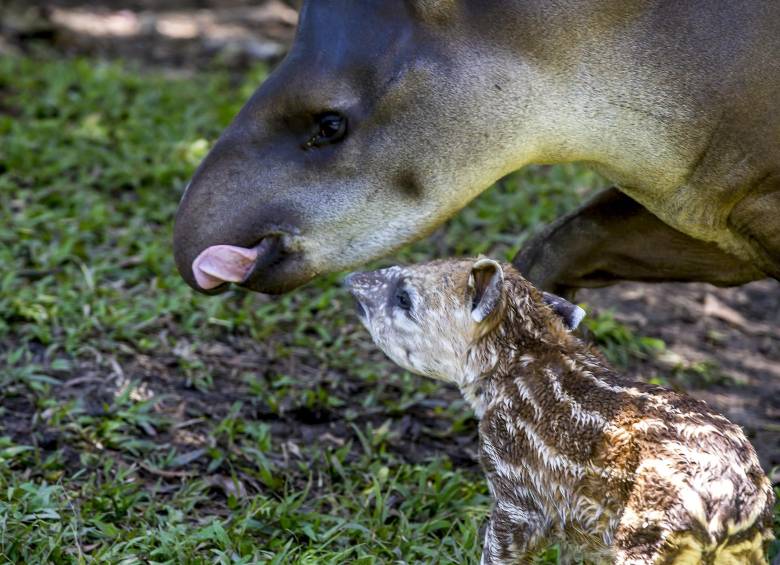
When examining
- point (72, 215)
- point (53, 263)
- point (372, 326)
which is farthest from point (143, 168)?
point (372, 326)

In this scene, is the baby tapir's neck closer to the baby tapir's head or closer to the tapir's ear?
the baby tapir's head

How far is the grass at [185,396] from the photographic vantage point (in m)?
4.87

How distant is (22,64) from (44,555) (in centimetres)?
609

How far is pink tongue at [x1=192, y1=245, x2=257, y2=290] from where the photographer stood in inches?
198

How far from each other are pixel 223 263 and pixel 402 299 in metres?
0.84

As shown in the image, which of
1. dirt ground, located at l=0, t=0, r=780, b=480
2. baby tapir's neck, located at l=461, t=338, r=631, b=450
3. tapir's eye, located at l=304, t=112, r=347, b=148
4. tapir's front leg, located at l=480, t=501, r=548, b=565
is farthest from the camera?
dirt ground, located at l=0, t=0, r=780, b=480

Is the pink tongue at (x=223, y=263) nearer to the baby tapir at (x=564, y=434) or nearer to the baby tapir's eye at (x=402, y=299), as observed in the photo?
the baby tapir at (x=564, y=434)

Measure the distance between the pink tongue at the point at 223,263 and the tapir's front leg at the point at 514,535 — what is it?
1.48m

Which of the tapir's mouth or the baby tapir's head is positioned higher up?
the baby tapir's head

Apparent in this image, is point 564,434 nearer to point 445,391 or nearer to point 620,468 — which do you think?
point 620,468

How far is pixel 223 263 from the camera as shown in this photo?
16.6ft

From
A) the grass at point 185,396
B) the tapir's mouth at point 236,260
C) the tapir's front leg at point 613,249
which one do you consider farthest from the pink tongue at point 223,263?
the tapir's front leg at point 613,249

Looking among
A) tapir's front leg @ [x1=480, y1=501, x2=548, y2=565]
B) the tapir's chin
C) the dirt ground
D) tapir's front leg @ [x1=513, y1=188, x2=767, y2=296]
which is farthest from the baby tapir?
the dirt ground

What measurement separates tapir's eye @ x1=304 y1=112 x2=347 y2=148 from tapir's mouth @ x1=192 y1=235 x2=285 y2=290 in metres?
0.41
